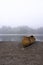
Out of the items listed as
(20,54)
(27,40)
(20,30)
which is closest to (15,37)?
(20,30)

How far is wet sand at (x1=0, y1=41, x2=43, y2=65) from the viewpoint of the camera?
82.8 inches

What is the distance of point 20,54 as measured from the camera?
2.39 metres

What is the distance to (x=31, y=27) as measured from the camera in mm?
2994

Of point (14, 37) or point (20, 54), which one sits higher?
point (14, 37)

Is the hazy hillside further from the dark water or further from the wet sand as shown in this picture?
the wet sand

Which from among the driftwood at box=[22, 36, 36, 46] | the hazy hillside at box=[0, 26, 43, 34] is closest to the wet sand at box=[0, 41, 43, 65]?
the driftwood at box=[22, 36, 36, 46]

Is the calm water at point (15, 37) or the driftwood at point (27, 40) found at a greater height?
the calm water at point (15, 37)

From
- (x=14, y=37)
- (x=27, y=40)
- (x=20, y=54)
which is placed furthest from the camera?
(x=14, y=37)

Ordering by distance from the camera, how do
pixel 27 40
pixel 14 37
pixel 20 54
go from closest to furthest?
pixel 20 54
pixel 27 40
pixel 14 37

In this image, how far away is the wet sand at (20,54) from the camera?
2.10 metres

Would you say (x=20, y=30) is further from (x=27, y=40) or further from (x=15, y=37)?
(x=27, y=40)

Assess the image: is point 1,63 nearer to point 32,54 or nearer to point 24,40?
point 32,54

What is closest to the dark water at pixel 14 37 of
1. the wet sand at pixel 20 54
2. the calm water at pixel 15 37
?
the calm water at pixel 15 37

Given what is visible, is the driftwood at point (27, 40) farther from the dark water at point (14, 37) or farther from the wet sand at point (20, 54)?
the dark water at point (14, 37)
